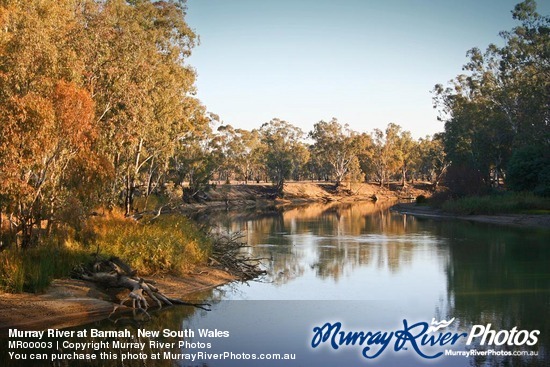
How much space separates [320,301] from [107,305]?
6972 mm

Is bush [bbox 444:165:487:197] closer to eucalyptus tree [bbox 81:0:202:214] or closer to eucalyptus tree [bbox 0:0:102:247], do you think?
eucalyptus tree [bbox 81:0:202:214]

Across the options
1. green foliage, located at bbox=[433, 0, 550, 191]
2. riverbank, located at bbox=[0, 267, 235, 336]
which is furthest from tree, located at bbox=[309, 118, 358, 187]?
riverbank, located at bbox=[0, 267, 235, 336]

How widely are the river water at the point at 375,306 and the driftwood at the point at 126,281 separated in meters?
0.50

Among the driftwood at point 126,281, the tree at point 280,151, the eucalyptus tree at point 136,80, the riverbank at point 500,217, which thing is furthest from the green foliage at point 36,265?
the tree at point 280,151

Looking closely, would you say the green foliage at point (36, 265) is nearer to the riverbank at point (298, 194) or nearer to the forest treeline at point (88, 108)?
the forest treeline at point (88, 108)

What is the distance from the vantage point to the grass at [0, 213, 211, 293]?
1659 cm

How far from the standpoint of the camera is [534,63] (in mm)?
60094

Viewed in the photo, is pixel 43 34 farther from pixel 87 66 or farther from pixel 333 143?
pixel 333 143

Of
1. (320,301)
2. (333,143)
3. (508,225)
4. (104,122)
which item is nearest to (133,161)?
(104,122)

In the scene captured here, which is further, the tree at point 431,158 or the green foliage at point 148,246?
the tree at point 431,158

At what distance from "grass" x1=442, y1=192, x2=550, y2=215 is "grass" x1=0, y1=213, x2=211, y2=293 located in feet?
117

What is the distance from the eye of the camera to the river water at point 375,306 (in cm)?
1359

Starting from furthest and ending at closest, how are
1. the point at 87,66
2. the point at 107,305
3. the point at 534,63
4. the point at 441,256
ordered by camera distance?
the point at 534,63 → the point at 441,256 → the point at 87,66 → the point at 107,305

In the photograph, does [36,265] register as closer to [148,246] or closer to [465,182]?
[148,246]
